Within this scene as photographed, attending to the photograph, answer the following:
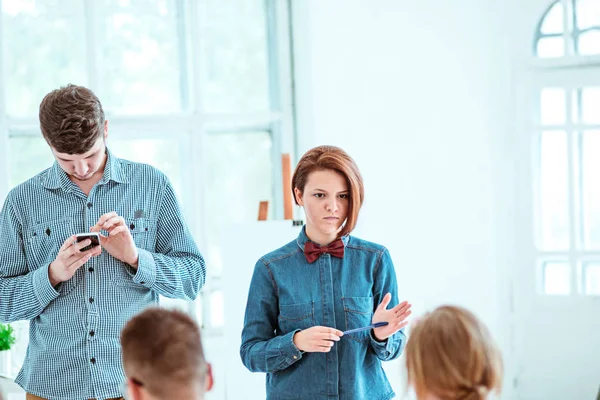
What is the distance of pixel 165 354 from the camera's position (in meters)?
1.68

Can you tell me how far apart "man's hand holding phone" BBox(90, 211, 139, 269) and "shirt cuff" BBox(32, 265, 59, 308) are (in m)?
0.18

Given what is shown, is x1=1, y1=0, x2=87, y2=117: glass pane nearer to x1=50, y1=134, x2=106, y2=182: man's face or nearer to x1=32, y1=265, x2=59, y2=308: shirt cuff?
x1=50, y1=134, x2=106, y2=182: man's face

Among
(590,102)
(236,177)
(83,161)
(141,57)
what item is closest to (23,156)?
(141,57)

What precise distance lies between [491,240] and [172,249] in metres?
2.99

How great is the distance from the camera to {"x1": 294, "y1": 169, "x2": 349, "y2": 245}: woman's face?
248 cm

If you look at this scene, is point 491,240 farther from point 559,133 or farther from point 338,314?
point 338,314

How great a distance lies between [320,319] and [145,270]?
0.52 m

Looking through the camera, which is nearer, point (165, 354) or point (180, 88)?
point (165, 354)

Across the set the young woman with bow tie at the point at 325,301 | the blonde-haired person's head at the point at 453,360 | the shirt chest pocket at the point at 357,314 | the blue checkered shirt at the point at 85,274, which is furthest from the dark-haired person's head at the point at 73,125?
the blonde-haired person's head at the point at 453,360

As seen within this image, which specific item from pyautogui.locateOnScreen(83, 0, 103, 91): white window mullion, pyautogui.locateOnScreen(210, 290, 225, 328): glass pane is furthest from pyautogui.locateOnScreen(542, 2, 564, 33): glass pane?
pyautogui.locateOnScreen(83, 0, 103, 91): white window mullion

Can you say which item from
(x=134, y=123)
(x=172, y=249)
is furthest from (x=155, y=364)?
(x=134, y=123)

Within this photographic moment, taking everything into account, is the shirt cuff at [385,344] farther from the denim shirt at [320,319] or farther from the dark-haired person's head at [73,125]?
the dark-haired person's head at [73,125]

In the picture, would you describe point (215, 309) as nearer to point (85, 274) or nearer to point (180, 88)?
point (180, 88)

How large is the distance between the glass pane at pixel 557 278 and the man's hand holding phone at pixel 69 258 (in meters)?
3.60
